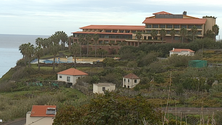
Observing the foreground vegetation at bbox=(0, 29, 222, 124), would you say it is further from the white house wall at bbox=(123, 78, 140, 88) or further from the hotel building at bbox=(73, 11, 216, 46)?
the hotel building at bbox=(73, 11, 216, 46)

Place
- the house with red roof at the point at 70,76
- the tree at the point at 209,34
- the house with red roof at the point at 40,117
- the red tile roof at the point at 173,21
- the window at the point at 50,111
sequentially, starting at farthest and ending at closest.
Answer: the red tile roof at the point at 173,21, the tree at the point at 209,34, the house with red roof at the point at 70,76, the window at the point at 50,111, the house with red roof at the point at 40,117

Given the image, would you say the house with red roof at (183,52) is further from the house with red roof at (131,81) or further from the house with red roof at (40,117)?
the house with red roof at (40,117)

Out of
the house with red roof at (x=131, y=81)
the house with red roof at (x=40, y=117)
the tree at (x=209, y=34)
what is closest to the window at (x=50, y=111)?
the house with red roof at (x=40, y=117)

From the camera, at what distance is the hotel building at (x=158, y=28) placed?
83.6m

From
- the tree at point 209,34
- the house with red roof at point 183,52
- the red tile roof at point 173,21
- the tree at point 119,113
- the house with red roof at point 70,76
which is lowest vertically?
the house with red roof at point 70,76

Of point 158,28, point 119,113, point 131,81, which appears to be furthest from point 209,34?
point 119,113

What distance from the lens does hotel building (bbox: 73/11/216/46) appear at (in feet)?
274

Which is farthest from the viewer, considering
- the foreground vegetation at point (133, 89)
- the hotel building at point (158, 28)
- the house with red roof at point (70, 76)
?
the hotel building at point (158, 28)

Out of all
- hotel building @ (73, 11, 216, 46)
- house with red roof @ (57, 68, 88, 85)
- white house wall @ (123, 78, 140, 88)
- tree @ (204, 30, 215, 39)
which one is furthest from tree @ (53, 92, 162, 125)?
tree @ (204, 30, 215, 39)

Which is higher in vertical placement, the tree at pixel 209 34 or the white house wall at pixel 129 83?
the tree at pixel 209 34

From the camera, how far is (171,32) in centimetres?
8050

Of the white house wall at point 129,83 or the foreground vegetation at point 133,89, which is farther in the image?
the white house wall at point 129,83

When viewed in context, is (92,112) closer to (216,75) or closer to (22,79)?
(216,75)

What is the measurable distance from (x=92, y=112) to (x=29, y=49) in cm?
4815
